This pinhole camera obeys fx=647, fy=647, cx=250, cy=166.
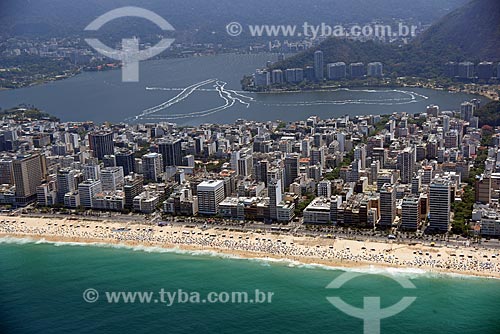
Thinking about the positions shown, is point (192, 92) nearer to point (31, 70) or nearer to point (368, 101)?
point (368, 101)

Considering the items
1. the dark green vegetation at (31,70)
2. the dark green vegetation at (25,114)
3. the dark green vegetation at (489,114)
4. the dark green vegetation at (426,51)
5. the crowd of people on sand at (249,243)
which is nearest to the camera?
the crowd of people on sand at (249,243)

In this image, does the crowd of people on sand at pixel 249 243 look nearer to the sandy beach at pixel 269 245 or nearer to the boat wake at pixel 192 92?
the sandy beach at pixel 269 245

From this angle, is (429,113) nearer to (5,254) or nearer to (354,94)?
(354,94)

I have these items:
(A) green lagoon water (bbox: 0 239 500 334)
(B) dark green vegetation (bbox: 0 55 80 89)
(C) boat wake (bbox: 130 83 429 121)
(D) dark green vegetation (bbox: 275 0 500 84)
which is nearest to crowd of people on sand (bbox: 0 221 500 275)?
(A) green lagoon water (bbox: 0 239 500 334)

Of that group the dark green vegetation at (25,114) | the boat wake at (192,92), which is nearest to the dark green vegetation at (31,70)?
the boat wake at (192,92)

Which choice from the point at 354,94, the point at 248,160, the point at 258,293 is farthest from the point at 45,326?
the point at 354,94

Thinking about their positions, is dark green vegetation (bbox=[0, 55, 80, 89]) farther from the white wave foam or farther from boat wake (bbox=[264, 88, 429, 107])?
the white wave foam

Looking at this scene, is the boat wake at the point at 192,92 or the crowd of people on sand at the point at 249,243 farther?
the boat wake at the point at 192,92
